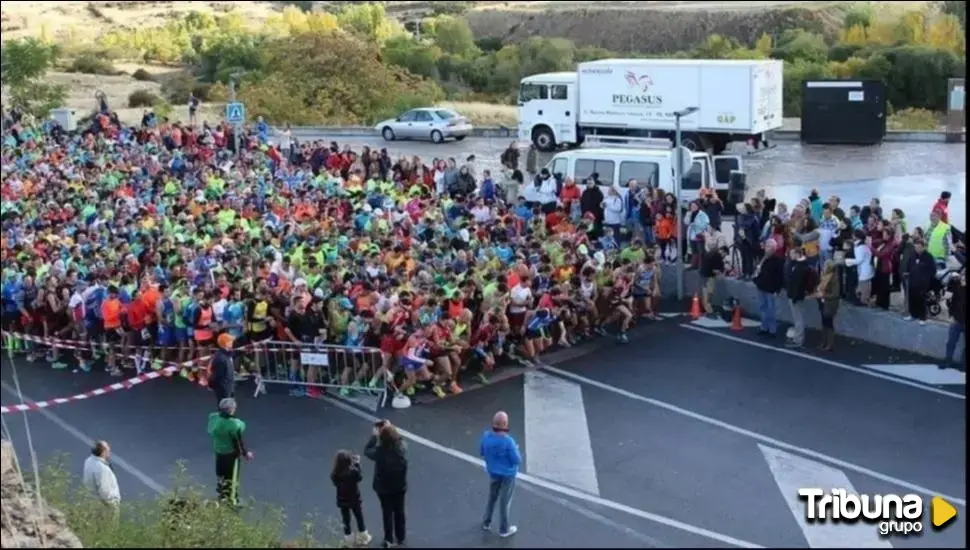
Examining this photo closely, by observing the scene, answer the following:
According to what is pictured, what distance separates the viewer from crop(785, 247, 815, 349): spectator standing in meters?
17.3

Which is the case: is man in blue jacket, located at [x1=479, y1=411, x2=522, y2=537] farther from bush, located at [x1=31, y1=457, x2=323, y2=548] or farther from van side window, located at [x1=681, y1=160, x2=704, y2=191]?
van side window, located at [x1=681, y1=160, x2=704, y2=191]

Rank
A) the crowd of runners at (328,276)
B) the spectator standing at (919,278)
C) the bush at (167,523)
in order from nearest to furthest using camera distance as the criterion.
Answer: the bush at (167,523) → the crowd of runners at (328,276) → the spectator standing at (919,278)

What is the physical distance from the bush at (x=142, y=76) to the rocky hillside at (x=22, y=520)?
59.7 m

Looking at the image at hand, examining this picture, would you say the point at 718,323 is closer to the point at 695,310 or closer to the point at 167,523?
the point at 695,310

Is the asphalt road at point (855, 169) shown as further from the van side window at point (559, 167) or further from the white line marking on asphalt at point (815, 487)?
the white line marking on asphalt at point (815, 487)

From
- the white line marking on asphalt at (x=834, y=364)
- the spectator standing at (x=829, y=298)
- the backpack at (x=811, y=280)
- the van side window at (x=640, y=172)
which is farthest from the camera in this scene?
Result: the van side window at (x=640, y=172)

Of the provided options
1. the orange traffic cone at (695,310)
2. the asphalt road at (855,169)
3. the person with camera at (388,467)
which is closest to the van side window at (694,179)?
the asphalt road at (855,169)

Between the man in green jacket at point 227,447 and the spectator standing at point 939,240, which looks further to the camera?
the spectator standing at point 939,240

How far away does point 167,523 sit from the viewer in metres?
9.91

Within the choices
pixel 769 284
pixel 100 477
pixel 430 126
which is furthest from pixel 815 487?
pixel 430 126

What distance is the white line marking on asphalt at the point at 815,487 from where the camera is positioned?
1025 centimetres

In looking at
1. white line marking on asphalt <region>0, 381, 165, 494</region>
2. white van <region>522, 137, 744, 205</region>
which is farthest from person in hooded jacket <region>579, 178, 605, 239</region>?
white line marking on asphalt <region>0, 381, 165, 494</region>

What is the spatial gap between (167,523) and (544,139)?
28308 mm

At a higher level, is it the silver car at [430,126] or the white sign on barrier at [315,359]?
the silver car at [430,126]
